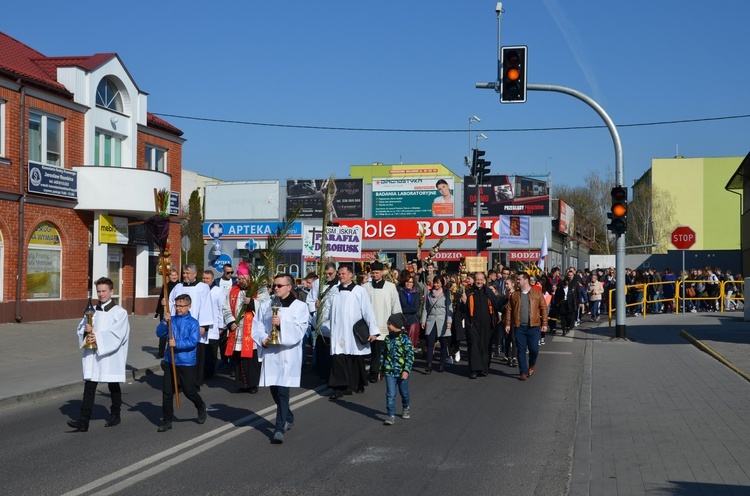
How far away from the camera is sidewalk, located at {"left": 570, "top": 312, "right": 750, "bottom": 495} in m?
6.86

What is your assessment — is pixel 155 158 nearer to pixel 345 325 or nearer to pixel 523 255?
pixel 345 325

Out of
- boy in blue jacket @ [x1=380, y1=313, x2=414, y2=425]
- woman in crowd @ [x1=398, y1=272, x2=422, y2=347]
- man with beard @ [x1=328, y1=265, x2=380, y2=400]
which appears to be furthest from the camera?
woman in crowd @ [x1=398, y1=272, x2=422, y2=347]

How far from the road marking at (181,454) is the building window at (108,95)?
19.1m

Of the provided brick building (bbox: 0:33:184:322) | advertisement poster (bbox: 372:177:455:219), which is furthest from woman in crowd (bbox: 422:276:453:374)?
advertisement poster (bbox: 372:177:455:219)

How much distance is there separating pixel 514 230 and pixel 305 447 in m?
47.3

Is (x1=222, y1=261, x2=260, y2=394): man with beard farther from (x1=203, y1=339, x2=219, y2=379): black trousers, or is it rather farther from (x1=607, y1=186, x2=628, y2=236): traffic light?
(x1=607, y1=186, x2=628, y2=236): traffic light

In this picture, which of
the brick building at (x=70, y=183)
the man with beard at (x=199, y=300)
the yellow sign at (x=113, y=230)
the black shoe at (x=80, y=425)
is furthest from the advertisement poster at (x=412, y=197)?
the black shoe at (x=80, y=425)

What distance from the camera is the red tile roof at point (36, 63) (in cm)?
2361

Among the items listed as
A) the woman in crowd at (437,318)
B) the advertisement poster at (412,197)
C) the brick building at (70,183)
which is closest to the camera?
the woman in crowd at (437,318)

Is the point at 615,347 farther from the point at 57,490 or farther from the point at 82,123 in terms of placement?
the point at 82,123

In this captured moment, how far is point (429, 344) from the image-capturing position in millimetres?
15234

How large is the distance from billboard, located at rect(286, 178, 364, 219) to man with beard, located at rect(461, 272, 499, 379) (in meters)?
42.1

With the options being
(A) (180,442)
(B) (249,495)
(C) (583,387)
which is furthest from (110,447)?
(C) (583,387)

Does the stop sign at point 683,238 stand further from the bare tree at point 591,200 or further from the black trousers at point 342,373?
the bare tree at point 591,200
